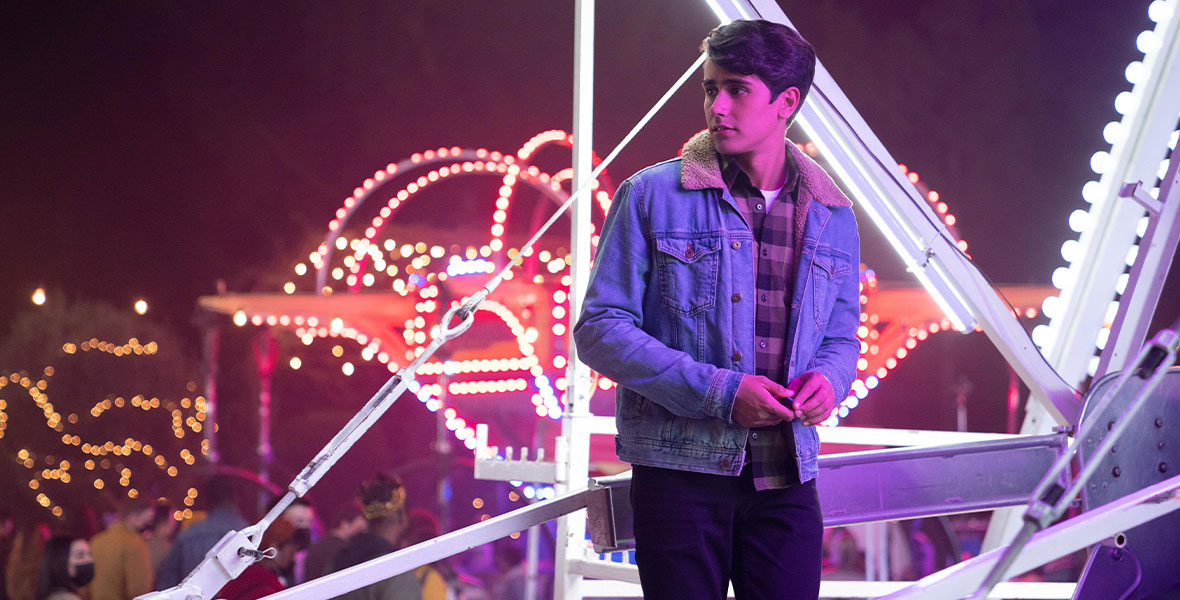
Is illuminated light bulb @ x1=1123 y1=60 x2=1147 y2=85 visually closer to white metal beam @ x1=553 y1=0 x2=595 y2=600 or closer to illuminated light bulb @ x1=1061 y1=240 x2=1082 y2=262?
illuminated light bulb @ x1=1061 y1=240 x2=1082 y2=262

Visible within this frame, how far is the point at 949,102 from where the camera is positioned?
17.9 m

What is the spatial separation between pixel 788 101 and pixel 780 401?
58cm

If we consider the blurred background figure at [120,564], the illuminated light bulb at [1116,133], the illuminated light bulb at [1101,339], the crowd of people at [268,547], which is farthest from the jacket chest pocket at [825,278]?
the blurred background figure at [120,564]

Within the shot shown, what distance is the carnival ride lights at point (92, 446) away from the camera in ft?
55.8

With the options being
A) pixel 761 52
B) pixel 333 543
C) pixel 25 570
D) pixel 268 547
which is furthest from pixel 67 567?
pixel 761 52

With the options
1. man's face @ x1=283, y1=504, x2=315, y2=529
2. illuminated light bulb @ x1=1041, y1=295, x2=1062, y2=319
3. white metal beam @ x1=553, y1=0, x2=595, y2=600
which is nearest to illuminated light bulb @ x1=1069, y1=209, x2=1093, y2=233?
illuminated light bulb @ x1=1041, y1=295, x2=1062, y2=319

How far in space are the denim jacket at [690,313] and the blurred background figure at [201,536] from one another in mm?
4262

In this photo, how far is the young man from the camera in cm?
176

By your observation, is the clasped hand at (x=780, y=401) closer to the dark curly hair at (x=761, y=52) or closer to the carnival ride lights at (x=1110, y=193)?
the dark curly hair at (x=761, y=52)

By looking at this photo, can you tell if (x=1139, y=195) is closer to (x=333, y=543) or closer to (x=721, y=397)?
(x=721, y=397)

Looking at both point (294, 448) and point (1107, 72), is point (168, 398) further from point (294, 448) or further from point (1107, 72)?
point (1107, 72)

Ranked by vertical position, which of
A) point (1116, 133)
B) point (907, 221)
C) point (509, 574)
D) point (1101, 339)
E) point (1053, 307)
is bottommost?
point (509, 574)

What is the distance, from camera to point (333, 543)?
18.8 ft

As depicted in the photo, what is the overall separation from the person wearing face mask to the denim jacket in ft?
16.5
